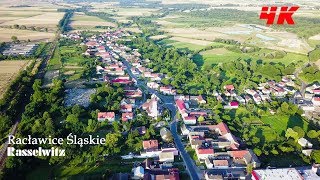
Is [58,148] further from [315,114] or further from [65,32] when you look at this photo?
[65,32]

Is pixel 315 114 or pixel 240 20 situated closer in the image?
pixel 315 114

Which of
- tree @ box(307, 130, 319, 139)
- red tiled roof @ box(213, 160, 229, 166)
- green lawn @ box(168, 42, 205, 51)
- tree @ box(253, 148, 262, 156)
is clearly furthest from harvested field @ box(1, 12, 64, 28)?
tree @ box(307, 130, 319, 139)

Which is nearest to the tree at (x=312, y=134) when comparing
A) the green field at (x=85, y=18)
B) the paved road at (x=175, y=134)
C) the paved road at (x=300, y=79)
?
the paved road at (x=175, y=134)

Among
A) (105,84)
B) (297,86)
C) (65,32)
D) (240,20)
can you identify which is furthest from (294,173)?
(240,20)

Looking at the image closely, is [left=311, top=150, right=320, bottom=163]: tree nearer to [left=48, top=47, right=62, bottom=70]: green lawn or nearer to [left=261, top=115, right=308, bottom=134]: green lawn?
[left=261, top=115, right=308, bottom=134]: green lawn

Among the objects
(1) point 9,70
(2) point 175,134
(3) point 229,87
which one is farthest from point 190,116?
(1) point 9,70

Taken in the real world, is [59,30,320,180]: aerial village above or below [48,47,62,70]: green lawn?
above
